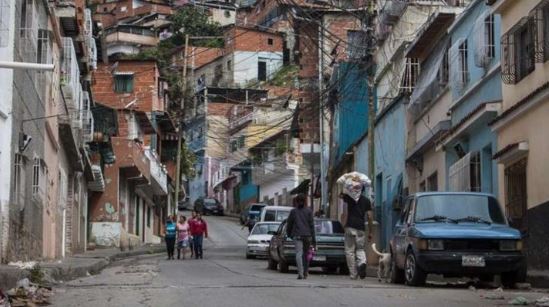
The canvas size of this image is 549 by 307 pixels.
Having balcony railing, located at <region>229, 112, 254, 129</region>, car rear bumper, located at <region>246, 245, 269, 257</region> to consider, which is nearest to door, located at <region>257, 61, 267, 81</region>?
balcony railing, located at <region>229, 112, 254, 129</region>

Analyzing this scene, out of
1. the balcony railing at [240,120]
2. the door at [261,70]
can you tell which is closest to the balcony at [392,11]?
the balcony railing at [240,120]

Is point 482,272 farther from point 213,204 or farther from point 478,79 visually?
point 213,204

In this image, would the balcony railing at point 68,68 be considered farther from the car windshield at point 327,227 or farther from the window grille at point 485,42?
the window grille at point 485,42

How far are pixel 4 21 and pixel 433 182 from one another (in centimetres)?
1486

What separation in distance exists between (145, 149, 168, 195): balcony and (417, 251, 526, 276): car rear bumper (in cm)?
3534

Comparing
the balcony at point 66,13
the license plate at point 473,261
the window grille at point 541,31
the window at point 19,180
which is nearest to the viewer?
the license plate at point 473,261

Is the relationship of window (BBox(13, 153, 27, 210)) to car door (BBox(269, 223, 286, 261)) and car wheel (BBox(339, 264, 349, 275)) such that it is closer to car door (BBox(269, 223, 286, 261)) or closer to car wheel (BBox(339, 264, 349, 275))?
car door (BBox(269, 223, 286, 261))

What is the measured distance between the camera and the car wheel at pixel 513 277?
14875mm

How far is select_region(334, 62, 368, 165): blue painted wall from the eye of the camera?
1491 inches

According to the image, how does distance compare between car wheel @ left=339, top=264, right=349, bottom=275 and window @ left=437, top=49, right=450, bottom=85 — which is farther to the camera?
window @ left=437, top=49, right=450, bottom=85

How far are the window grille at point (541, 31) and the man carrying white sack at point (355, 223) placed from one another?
4.22 m

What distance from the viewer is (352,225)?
17.7 metres

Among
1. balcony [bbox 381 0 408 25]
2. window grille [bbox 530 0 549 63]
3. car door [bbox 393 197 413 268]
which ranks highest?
balcony [bbox 381 0 408 25]

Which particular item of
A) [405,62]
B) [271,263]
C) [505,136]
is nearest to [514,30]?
[505,136]
